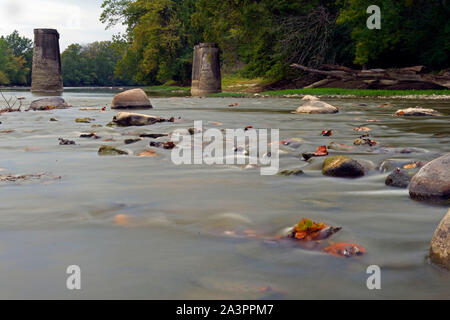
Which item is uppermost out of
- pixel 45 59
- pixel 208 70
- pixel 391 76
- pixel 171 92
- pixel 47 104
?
pixel 45 59

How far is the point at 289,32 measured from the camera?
27781 mm

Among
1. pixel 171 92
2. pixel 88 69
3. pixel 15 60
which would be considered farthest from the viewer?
pixel 88 69

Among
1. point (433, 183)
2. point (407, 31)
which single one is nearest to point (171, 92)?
point (407, 31)

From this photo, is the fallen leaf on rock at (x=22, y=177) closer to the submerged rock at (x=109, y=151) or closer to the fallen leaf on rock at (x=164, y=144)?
the submerged rock at (x=109, y=151)

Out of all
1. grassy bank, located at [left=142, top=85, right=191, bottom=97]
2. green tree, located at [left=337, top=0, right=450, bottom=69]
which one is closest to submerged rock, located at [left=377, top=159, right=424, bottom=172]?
green tree, located at [left=337, top=0, right=450, bottom=69]

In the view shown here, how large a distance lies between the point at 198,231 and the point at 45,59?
108 ft

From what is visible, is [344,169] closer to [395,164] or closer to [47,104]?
[395,164]

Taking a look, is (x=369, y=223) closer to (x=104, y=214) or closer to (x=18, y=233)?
(x=104, y=214)

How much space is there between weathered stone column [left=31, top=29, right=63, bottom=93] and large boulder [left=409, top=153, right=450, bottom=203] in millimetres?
32789

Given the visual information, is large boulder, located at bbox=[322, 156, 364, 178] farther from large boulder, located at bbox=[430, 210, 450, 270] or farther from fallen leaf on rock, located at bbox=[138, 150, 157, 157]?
fallen leaf on rock, located at bbox=[138, 150, 157, 157]

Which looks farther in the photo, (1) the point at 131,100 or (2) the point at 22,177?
(1) the point at 131,100

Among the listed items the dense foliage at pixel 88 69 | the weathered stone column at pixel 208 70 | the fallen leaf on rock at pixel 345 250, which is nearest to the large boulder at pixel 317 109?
the fallen leaf on rock at pixel 345 250

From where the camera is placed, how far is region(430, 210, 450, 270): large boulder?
187cm
